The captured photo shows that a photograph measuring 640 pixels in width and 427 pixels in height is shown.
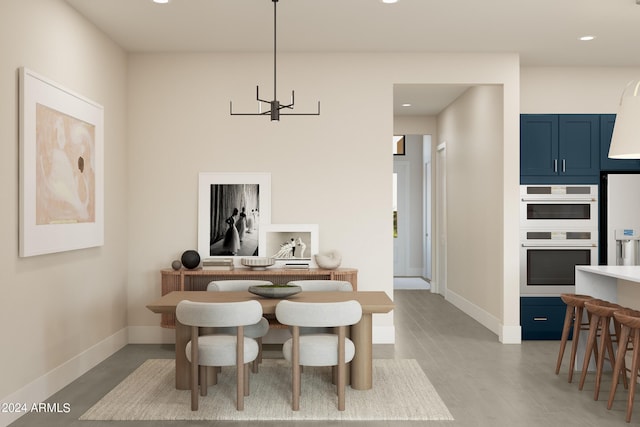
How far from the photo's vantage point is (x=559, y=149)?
6.20 meters

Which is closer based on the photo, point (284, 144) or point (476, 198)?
point (284, 144)

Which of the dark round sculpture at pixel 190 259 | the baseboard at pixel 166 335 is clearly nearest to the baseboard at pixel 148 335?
the baseboard at pixel 166 335

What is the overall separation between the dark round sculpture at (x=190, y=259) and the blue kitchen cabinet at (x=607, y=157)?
425cm

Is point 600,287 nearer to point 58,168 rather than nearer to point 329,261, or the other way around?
point 329,261

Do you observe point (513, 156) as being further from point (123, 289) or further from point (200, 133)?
point (123, 289)

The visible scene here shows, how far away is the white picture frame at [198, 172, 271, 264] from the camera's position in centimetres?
586

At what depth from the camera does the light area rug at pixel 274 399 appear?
377cm

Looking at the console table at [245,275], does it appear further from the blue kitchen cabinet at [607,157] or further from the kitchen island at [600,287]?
the blue kitchen cabinet at [607,157]

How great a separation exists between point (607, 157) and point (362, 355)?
12.2 feet

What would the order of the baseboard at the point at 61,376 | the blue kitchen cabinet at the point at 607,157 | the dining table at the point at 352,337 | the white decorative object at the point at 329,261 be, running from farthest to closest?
the blue kitchen cabinet at the point at 607,157
the white decorative object at the point at 329,261
the dining table at the point at 352,337
the baseboard at the point at 61,376

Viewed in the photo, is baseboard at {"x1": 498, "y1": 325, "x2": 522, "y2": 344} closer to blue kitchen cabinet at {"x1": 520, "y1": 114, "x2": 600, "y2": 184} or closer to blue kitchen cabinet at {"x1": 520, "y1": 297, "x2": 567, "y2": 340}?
blue kitchen cabinet at {"x1": 520, "y1": 297, "x2": 567, "y2": 340}

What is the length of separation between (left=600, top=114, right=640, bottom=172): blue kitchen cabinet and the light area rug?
10.4 ft

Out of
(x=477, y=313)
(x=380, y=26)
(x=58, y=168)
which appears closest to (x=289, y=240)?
(x=380, y=26)

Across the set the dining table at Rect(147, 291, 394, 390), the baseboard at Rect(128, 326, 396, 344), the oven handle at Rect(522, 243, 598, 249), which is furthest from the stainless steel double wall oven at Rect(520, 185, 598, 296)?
the dining table at Rect(147, 291, 394, 390)
